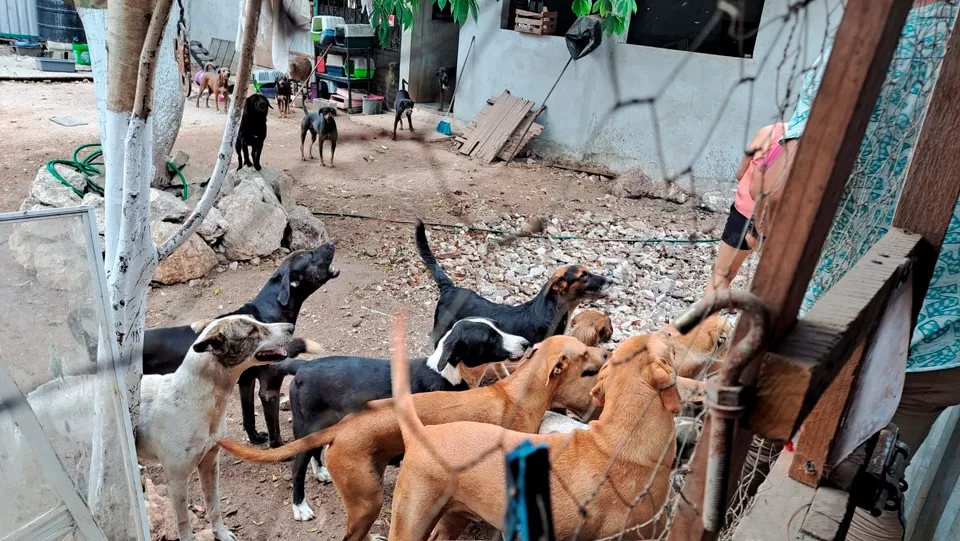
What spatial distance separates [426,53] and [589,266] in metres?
7.59

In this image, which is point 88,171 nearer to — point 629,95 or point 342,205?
point 342,205

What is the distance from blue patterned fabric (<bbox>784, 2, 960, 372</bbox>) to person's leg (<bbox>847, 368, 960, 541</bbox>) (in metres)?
0.05

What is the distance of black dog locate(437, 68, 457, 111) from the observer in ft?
38.5

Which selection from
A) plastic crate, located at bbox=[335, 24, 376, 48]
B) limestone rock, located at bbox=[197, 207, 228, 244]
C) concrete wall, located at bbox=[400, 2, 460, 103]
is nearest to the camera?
limestone rock, located at bbox=[197, 207, 228, 244]

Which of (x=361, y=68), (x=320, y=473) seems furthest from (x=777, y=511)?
(x=361, y=68)

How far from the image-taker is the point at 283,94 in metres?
12.0

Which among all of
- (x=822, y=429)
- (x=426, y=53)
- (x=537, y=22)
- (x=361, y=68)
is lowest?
(x=822, y=429)

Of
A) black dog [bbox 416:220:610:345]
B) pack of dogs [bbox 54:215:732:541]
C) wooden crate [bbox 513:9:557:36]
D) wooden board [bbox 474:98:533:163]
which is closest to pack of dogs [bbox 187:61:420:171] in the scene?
wooden board [bbox 474:98:533:163]

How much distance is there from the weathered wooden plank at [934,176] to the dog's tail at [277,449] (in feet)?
6.88

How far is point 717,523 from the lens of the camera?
839mm

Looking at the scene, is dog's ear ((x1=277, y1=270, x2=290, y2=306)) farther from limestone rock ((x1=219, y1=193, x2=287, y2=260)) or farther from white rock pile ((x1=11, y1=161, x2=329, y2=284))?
limestone rock ((x1=219, y1=193, x2=287, y2=260))

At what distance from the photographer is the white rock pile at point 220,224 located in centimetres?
550

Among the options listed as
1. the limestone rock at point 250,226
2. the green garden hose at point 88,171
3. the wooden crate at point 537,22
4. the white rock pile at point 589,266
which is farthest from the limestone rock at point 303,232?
the wooden crate at point 537,22

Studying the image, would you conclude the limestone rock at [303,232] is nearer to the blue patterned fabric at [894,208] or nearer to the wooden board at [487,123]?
the wooden board at [487,123]
